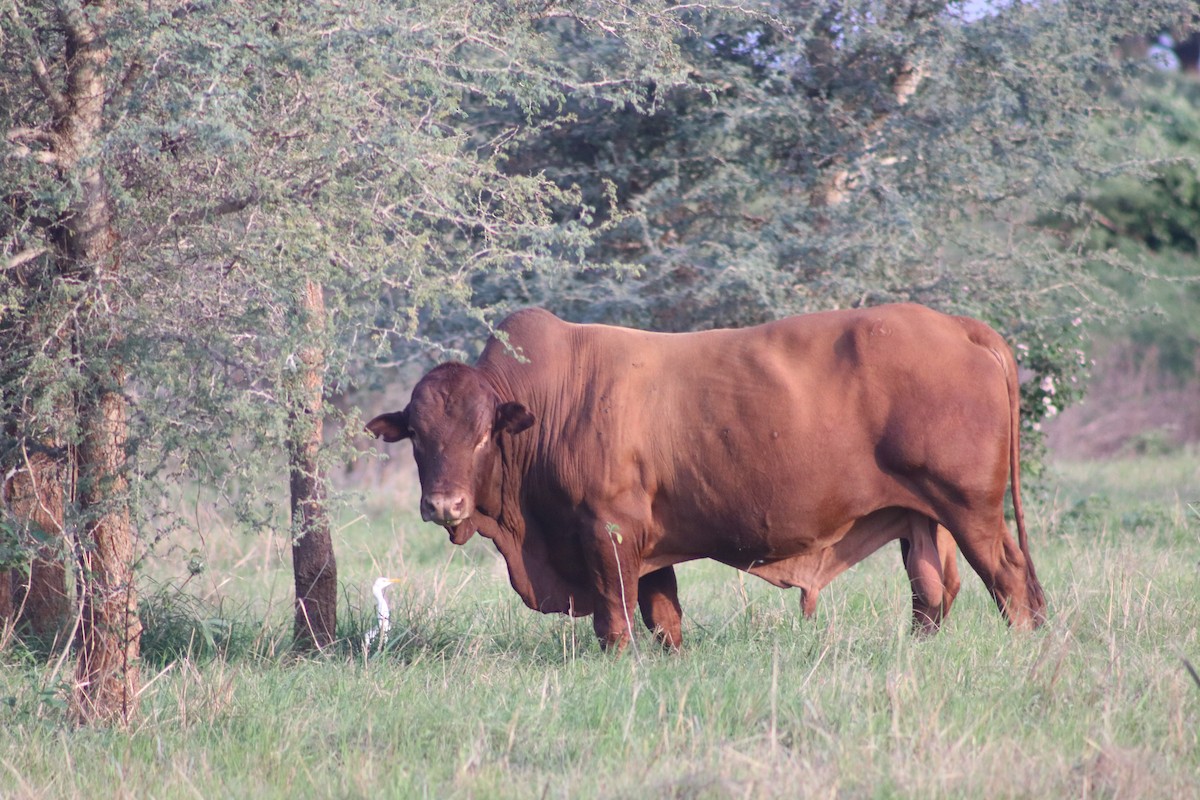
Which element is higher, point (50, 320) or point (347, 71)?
point (347, 71)

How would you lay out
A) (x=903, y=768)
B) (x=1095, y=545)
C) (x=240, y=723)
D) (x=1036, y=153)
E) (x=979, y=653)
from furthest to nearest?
(x=1036, y=153) → (x=1095, y=545) → (x=979, y=653) → (x=240, y=723) → (x=903, y=768)

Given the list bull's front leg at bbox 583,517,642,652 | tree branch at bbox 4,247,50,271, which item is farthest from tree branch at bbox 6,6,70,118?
bull's front leg at bbox 583,517,642,652

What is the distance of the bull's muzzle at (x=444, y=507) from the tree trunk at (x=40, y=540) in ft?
5.45

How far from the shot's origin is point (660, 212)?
961 cm

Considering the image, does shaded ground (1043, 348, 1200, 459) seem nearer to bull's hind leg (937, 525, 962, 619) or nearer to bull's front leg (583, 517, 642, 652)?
bull's hind leg (937, 525, 962, 619)

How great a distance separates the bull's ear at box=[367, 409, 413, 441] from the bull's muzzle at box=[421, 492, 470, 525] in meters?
0.52

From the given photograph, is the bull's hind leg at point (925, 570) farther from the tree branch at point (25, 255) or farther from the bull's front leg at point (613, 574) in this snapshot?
the tree branch at point (25, 255)

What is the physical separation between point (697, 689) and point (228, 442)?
2148 millimetres

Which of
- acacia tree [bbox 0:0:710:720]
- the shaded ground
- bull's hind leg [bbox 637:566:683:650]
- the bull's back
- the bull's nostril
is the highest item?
acacia tree [bbox 0:0:710:720]

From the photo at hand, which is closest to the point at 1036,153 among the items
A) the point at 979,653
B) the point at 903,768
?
the point at 979,653

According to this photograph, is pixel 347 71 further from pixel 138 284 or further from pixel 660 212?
pixel 660 212

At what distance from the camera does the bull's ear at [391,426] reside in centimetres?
689

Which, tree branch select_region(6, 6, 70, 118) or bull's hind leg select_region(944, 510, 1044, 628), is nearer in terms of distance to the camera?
tree branch select_region(6, 6, 70, 118)

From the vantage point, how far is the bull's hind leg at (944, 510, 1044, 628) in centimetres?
659
